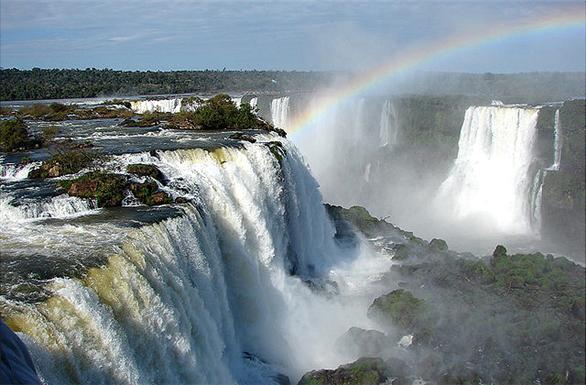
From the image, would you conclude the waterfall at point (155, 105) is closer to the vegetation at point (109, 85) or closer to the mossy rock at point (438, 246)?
the vegetation at point (109, 85)

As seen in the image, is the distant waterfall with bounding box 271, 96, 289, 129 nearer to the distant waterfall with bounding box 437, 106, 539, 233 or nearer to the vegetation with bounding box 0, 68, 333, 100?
the distant waterfall with bounding box 437, 106, 539, 233

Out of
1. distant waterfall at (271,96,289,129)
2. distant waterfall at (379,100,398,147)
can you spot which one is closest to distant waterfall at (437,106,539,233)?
distant waterfall at (379,100,398,147)

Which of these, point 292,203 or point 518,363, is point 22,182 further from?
point 518,363

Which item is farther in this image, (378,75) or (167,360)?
(378,75)

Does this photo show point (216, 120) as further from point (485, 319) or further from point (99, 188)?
point (485, 319)

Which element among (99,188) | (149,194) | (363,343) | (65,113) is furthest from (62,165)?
(65,113)

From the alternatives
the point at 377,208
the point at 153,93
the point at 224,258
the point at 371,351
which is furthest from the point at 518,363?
the point at 153,93
